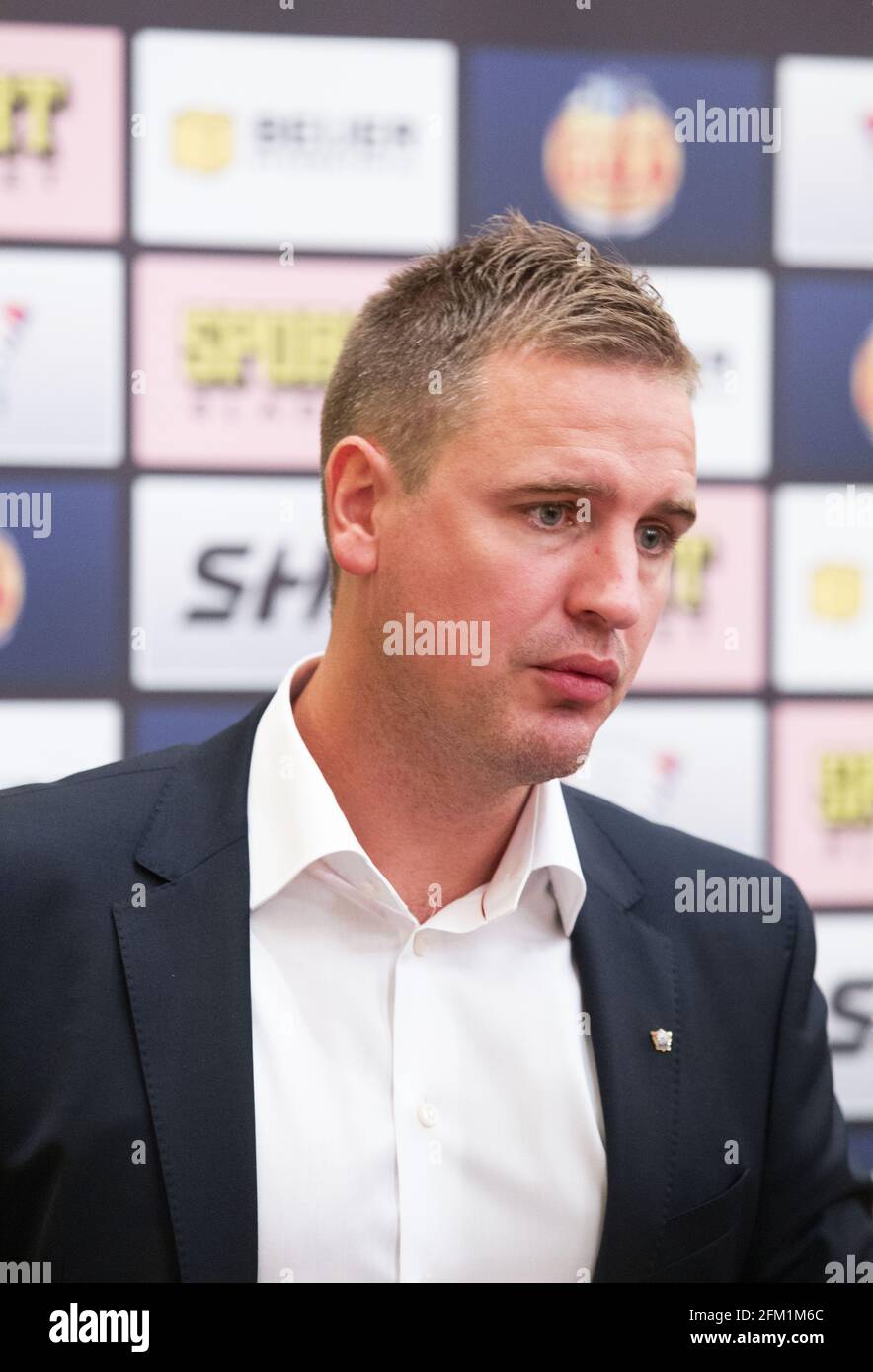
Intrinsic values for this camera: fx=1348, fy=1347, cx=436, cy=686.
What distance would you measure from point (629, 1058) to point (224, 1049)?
356 mm

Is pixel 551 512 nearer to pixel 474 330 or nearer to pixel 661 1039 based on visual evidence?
pixel 474 330

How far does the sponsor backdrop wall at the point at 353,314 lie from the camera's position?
191cm

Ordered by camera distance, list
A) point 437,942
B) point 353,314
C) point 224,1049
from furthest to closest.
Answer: point 353,314 → point 437,942 → point 224,1049

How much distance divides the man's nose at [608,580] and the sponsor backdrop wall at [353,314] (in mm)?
896

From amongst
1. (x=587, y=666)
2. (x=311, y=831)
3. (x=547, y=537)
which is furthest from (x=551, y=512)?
(x=311, y=831)

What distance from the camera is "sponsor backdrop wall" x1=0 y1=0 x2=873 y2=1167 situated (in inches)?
75.4

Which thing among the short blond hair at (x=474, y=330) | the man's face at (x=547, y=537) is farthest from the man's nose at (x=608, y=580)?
the short blond hair at (x=474, y=330)

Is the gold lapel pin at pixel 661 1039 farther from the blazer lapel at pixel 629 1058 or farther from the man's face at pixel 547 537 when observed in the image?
the man's face at pixel 547 537

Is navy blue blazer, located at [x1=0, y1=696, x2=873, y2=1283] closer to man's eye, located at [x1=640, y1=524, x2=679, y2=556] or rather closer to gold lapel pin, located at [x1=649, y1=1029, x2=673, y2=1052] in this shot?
gold lapel pin, located at [x1=649, y1=1029, x2=673, y2=1052]

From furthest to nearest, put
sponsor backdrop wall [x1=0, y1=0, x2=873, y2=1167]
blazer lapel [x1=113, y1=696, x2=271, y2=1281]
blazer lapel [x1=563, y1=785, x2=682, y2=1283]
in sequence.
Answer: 1. sponsor backdrop wall [x1=0, y1=0, x2=873, y2=1167]
2. blazer lapel [x1=563, y1=785, x2=682, y2=1283]
3. blazer lapel [x1=113, y1=696, x2=271, y2=1281]

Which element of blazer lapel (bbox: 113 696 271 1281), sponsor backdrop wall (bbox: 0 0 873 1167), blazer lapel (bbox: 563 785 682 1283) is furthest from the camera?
sponsor backdrop wall (bbox: 0 0 873 1167)

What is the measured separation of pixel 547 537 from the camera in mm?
1121

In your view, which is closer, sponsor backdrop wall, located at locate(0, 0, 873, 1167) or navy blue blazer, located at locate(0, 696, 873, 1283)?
navy blue blazer, located at locate(0, 696, 873, 1283)

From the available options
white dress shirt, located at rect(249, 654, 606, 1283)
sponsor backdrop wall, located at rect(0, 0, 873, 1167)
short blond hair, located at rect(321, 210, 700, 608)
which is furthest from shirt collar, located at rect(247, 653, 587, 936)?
sponsor backdrop wall, located at rect(0, 0, 873, 1167)
